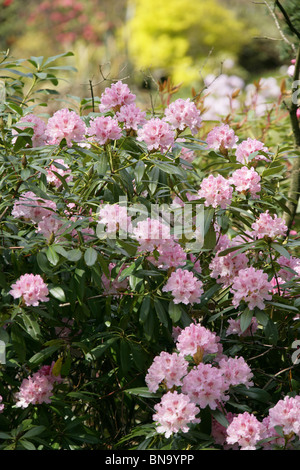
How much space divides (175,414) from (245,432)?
191mm

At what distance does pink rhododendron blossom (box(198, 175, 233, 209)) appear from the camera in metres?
1.80

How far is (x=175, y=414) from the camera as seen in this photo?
152cm

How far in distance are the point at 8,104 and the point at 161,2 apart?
10.2 meters

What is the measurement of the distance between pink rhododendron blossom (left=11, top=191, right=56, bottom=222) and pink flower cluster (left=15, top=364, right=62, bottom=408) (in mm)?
473

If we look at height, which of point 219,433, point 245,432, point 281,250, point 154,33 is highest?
point 281,250

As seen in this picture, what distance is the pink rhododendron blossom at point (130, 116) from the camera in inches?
76.0

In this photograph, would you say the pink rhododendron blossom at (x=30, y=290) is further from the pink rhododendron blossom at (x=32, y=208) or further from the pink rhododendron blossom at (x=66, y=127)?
the pink rhododendron blossom at (x=66, y=127)

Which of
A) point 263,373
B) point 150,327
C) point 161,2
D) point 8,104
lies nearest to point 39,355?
point 150,327

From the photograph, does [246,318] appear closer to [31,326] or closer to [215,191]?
[215,191]

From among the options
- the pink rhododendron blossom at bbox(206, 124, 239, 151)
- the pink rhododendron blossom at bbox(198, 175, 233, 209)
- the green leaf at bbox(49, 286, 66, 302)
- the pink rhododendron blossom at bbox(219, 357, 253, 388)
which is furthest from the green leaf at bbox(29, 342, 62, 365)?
the pink rhododendron blossom at bbox(206, 124, 239, 151)

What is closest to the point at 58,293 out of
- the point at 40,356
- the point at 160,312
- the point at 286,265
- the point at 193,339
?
the point at 40,356
